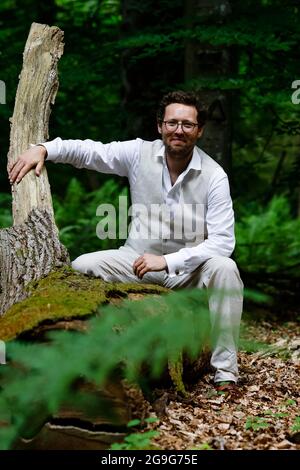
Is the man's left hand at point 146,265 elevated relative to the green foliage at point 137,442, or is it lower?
elevated

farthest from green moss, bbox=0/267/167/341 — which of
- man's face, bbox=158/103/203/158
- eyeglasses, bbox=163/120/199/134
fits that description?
eyeglasses, bbox=163/120/199/134

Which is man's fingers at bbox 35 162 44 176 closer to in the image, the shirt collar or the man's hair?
the shirt collar

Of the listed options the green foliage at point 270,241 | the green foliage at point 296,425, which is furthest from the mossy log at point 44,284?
the green foliage at point 270,241

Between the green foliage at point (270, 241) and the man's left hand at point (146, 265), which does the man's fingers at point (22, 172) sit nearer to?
the man's left hand at point (146, 265)

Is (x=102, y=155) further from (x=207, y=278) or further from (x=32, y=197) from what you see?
(x=207, y=278)

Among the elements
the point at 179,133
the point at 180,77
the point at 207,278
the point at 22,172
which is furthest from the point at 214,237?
the point at 180,77

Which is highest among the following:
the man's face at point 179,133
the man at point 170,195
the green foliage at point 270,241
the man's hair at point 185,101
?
the man's hair at point 185,101

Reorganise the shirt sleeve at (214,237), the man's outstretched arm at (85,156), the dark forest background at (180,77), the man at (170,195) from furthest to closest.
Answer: the dark forest background at (180,77), the man's outstretched arm at (85,156), the man at (170,195), the shirt sleeve at (214,237)

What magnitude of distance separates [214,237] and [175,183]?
1.54 ft

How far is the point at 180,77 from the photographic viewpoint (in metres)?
7.36

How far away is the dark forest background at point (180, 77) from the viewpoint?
569 centimetres

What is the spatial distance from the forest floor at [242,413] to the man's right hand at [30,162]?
179 cm

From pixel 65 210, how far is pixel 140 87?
4019mm
